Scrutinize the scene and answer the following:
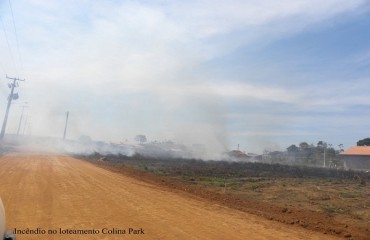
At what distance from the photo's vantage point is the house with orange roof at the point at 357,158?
224 feet

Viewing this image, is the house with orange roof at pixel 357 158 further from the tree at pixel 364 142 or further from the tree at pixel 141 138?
the tree at pixel 141 138

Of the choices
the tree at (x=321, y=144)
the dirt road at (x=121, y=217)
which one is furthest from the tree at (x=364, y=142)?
the dirt road at (x=121, y=217)

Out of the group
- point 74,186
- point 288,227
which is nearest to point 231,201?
point 288,227

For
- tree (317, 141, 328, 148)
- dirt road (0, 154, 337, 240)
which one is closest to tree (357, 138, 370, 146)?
tree (317, 141, 328, 148)

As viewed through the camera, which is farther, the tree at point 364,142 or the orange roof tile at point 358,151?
the tree at point 364,142

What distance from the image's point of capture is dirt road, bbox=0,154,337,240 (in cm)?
805

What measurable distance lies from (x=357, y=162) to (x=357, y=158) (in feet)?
2.78

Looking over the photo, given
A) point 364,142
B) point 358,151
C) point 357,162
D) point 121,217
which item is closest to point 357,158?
point 357,162

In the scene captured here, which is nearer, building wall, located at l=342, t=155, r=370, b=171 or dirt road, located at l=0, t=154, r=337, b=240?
dirt road, located at l=0, t=154, r=337, b=240

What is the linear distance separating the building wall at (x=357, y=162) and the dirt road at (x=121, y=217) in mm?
65195

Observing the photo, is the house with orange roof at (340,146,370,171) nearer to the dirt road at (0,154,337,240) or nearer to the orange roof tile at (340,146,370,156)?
the orange roof tile at (340,146,370,156)

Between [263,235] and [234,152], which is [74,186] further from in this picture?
[234,152]

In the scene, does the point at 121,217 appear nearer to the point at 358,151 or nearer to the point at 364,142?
the point at 358,151

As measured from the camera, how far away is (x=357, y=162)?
6994 cm
